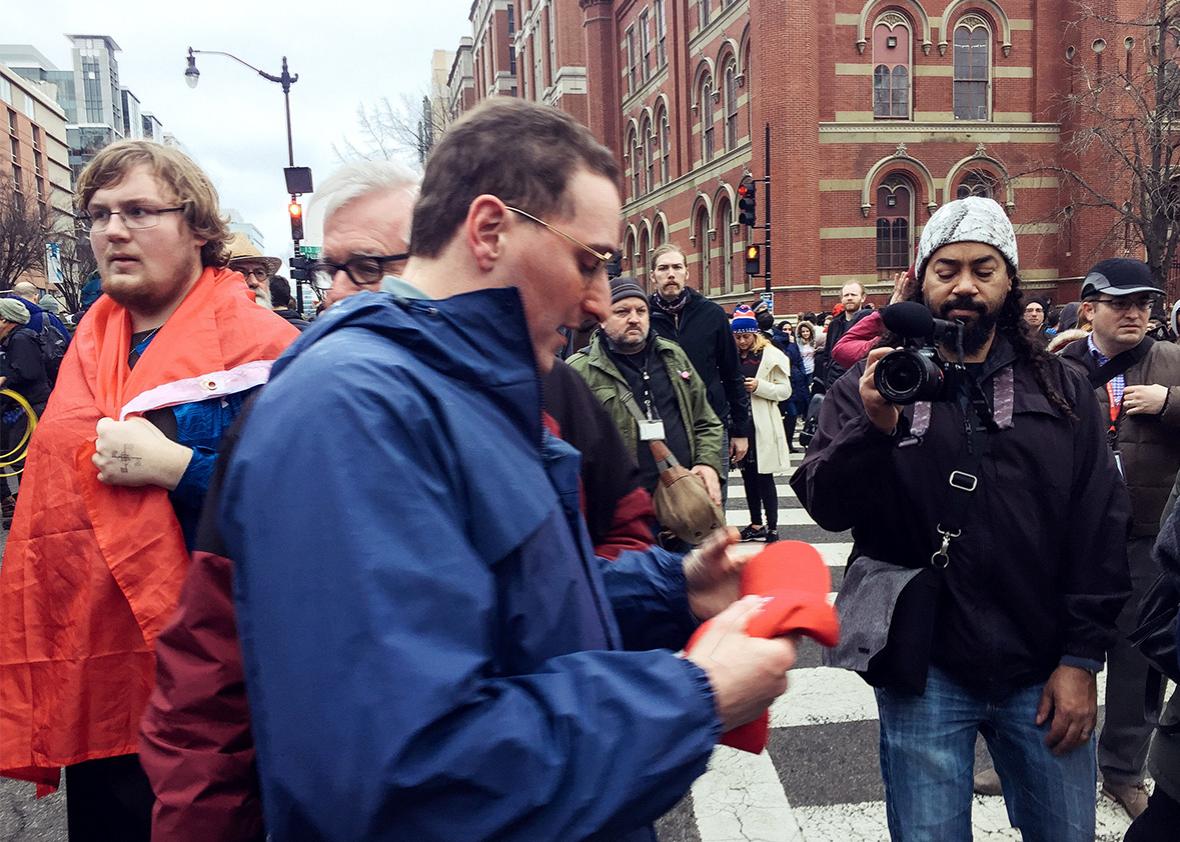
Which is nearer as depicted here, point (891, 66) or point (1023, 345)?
point (1023, 345)

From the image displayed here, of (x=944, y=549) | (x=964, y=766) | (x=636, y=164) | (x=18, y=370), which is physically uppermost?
(x=636, y=164)

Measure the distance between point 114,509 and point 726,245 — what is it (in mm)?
30841

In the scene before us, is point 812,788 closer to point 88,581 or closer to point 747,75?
point 88,581

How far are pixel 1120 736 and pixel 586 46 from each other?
42191mm

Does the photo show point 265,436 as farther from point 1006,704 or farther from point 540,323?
point 1006,704

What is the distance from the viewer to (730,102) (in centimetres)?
3067

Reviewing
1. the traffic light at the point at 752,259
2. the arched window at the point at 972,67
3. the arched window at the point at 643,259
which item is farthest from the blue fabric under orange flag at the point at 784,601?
the arched window at the point at 643,259

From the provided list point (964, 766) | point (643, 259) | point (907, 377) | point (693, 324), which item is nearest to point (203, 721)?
point (907, 377)

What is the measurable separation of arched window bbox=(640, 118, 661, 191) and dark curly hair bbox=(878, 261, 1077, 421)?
36386 millimetres

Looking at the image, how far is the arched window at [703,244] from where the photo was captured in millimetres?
33281

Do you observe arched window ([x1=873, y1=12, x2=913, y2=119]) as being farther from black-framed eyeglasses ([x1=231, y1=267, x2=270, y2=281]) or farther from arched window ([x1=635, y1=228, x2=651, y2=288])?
black-framed eyeglasses ([x1=231, y1=267, x2=270, y2=281])

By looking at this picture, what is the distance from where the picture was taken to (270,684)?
3.27ft

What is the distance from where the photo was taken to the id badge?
16.2 ft

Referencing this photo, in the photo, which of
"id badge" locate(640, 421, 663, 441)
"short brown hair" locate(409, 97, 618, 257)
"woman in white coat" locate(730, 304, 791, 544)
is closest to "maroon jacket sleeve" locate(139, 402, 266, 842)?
"short brown hair" locate(409, 97, 618, 257)
